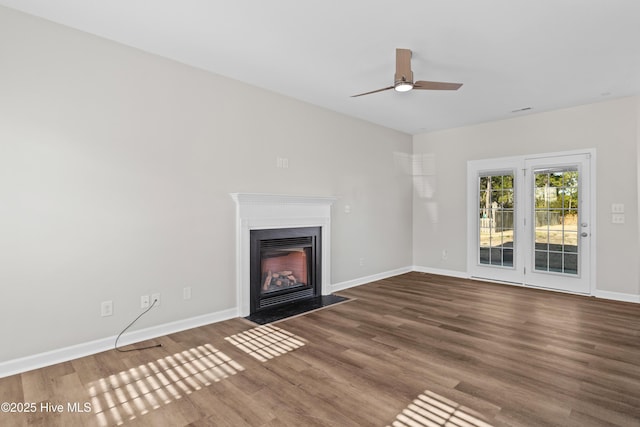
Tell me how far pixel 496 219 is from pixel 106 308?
223 inches

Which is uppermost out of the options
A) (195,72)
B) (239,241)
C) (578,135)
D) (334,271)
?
(195,72)

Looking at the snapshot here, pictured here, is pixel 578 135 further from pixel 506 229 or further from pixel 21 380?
pixel 21 380

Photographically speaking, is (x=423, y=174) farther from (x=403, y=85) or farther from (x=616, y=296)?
(x=403, y=85)

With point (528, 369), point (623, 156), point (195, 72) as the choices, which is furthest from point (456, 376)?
point (623, 156)

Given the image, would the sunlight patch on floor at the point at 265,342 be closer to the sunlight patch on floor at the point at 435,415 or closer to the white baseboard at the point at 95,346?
the white baseboard at the point at 95,346

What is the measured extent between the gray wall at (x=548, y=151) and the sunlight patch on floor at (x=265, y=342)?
13.3 ft

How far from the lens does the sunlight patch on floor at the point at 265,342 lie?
292 cm

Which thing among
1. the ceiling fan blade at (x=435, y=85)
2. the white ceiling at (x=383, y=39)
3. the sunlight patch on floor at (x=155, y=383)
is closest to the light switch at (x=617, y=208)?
the white ceiling at (x=383, y=39)

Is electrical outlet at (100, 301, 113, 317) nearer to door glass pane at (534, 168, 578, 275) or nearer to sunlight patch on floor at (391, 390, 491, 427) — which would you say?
sunlight patch on floor at (391, 390, 491, 427)

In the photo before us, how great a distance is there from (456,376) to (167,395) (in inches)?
81.2

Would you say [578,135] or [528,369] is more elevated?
[578,135]

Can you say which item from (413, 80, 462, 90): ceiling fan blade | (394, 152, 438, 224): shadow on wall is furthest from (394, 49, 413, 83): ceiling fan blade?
(394, 152, 438, 224): shadow on wall

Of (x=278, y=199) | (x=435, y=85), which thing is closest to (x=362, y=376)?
(x=278, y=199)

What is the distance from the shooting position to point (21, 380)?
2.46m
